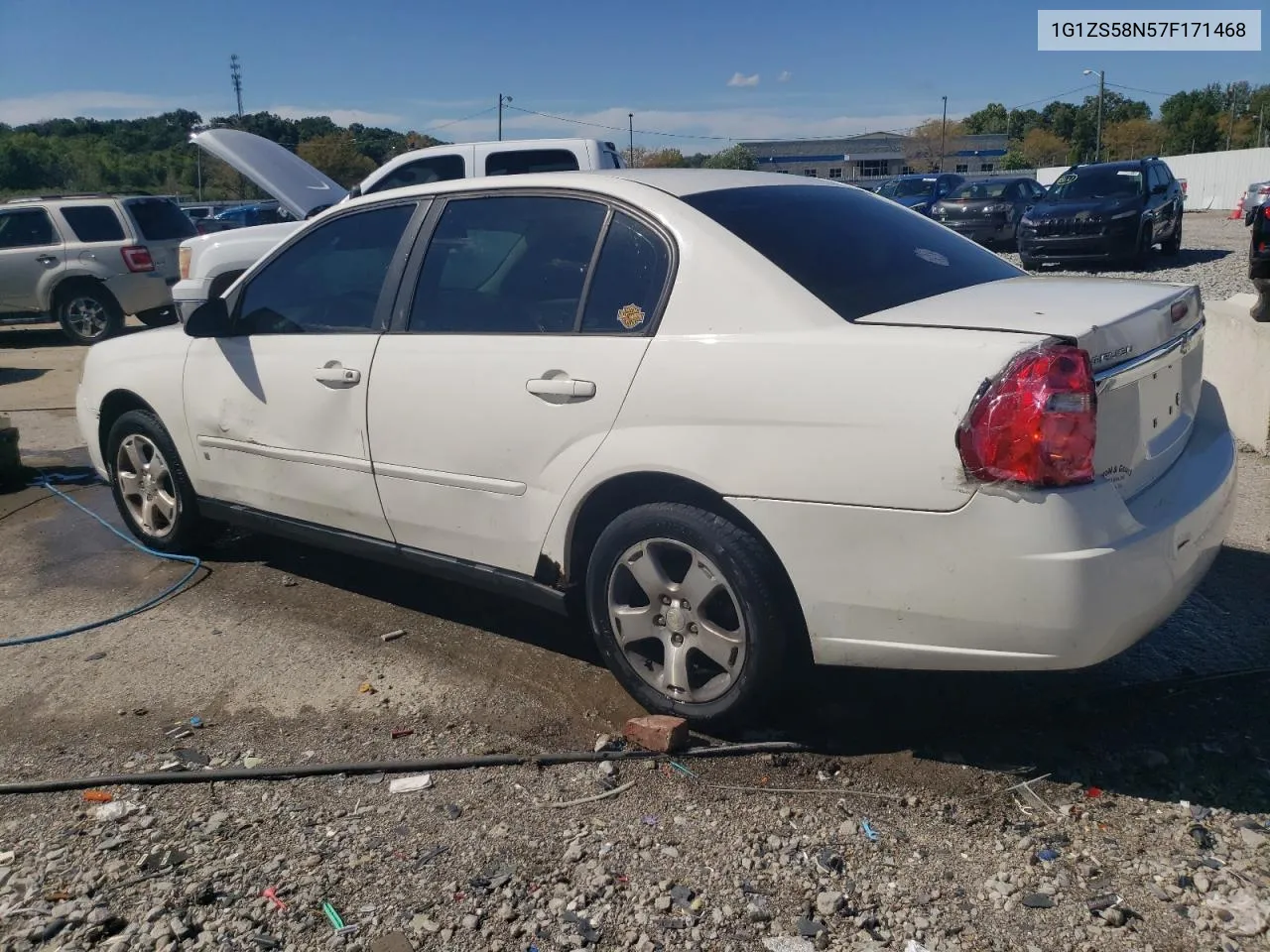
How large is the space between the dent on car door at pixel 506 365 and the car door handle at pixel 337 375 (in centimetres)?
12

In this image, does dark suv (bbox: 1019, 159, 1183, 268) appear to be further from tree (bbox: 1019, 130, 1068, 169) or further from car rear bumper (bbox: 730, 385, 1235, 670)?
tree (bbox: 1019, 130, 1068, 169)

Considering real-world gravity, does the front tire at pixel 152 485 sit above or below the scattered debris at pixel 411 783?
above

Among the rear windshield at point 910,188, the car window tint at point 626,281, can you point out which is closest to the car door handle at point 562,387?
the car window tint at point 626,281

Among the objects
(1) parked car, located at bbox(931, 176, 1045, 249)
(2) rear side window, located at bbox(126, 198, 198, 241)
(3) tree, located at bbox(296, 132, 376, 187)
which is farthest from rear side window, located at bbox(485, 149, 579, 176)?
(3) tree, located at bbox(296, 132, 376, 187)

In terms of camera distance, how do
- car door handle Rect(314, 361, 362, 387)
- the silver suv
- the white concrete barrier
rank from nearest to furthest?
car door handle Rect(314, 361, 362, 387), the white concrete barrier, the silver suv

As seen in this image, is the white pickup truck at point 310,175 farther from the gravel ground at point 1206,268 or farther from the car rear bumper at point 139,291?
the gravel ground at point 1206,268

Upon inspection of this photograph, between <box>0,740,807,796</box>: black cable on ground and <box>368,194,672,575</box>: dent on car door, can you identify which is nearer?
<box>0,740,807,796</box>: black cable on ground

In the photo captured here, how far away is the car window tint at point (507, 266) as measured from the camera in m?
3.70

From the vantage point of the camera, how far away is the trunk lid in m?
2.87

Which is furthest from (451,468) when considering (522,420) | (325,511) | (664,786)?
(664,786)

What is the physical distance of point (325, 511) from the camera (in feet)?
14.5

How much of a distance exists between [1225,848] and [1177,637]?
4.62 ft

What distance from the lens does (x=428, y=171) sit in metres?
11.0

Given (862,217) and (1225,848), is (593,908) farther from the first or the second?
(862,217)
